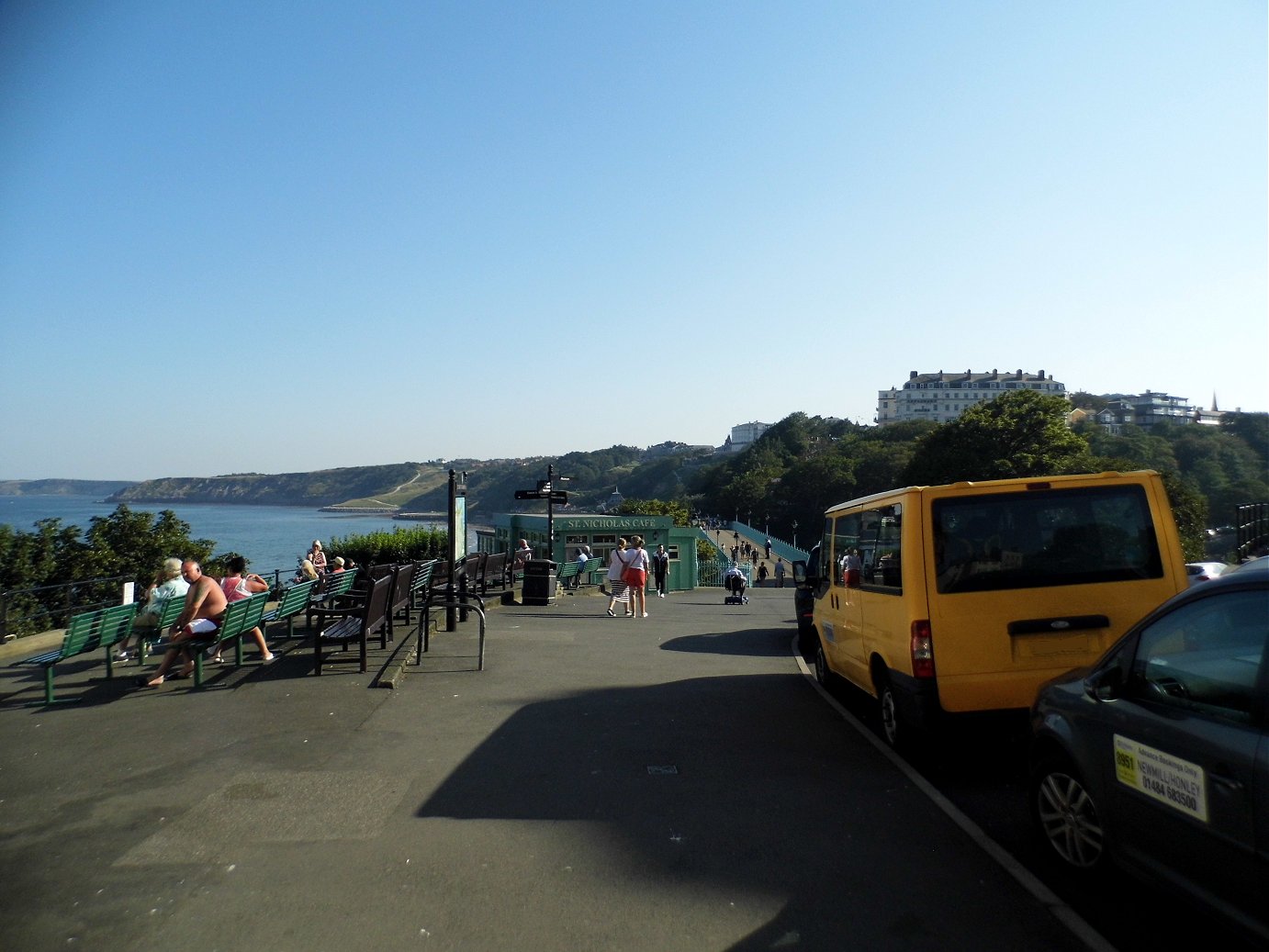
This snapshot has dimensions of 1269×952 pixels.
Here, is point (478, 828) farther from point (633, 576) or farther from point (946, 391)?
point (946, 391)

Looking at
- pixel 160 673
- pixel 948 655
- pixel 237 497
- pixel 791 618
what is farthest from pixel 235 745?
pixel 237 497

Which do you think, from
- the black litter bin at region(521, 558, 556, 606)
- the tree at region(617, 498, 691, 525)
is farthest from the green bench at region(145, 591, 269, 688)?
A: the tree at region(617, 498, 691, 525)

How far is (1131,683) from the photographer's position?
425 cm

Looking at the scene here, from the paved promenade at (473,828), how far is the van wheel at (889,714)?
0.19 m

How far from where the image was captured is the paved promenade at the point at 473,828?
413cm

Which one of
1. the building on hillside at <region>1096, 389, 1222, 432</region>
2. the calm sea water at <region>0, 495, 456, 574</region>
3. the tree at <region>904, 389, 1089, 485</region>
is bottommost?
the calm sea water at <region>0, 495, 456, 574</region>

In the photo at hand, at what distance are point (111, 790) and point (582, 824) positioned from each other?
10.4 ft

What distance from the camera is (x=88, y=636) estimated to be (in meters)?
9.46

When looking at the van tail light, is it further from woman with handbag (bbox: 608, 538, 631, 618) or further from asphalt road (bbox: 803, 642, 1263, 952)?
woman with handbag (bbox: 608, 538, 631, 618)

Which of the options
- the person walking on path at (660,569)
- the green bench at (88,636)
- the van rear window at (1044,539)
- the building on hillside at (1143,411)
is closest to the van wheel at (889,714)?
the van rear window at (1044,539)

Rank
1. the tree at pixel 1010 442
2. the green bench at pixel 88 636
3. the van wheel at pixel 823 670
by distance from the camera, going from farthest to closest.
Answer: the tree at pixel 1010 442 → the van wheel at pixel 823 670 → the green bench at pixel 88 636

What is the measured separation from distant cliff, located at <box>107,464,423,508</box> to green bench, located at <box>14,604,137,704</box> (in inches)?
4669

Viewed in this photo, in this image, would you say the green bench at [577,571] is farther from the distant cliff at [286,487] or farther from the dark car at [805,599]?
the distant cliff at [286,487]

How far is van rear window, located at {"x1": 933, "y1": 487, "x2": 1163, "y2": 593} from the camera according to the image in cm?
633
